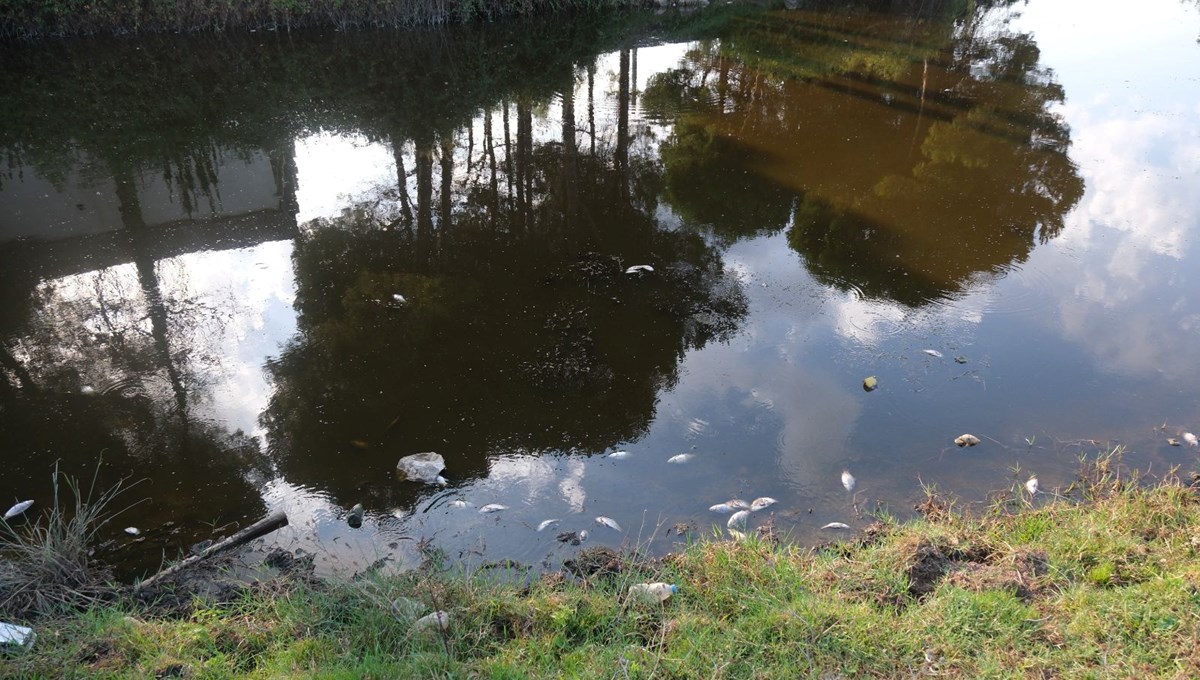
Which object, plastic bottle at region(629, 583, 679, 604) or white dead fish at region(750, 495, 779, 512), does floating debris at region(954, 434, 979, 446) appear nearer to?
white dead fish at region(750, 495, 779, 512)

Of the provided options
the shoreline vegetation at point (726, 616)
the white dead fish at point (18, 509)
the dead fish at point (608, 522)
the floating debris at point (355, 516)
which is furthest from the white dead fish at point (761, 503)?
the white dead fish at point (18, 509)

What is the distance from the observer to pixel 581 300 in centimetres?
615

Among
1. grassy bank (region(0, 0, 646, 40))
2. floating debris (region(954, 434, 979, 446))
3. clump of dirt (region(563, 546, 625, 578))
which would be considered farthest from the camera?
grassy bank (region(0, 0, 646, 40))

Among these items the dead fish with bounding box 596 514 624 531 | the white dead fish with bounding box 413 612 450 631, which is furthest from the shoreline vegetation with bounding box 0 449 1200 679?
the dead fish with bounding box 596 514 624 531

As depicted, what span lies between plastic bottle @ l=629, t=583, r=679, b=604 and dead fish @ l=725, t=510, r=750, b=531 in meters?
0.76

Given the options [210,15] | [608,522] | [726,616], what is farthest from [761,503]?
[210,15]

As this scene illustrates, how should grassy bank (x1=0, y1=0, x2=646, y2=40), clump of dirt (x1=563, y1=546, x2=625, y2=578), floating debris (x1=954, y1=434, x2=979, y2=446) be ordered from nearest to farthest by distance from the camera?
clump of dirt (x1=563, y1=546, x2=625, y2=578) < floating debris (x1=954, y1=434, x2=979, y2=446) < grassy bank (x1=0, y1=0, x2=646, y2=40)

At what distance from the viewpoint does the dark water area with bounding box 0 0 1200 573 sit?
441 centimetres

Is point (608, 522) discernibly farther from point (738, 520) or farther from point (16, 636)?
point (16, 636)

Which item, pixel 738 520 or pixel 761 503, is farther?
pixel 761 503

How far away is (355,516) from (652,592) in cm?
180

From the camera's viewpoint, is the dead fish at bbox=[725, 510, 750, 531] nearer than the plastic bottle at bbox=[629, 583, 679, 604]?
No

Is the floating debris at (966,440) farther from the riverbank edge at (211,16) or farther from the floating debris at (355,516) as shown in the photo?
the riverbank edge at (211,16)

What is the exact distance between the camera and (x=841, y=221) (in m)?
7.53
